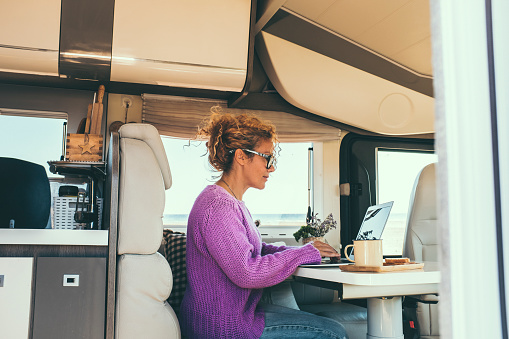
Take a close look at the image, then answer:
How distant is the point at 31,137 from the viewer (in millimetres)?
3674

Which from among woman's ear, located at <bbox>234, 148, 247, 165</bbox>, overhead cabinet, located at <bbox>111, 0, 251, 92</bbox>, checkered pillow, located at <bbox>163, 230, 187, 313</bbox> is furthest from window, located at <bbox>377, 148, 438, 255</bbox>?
woman's ear, located at <bbox>234, 148, 247, 165</bbox>

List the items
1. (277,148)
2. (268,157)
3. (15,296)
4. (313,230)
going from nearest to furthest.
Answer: (15,296), (268,157), (277,148), (313,230)

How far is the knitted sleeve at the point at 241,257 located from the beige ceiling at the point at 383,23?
2.05 m

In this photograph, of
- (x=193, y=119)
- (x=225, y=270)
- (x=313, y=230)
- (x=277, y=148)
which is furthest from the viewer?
(x=193, y=119)

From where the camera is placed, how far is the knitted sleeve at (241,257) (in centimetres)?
177

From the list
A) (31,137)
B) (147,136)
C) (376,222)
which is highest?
(31,137)

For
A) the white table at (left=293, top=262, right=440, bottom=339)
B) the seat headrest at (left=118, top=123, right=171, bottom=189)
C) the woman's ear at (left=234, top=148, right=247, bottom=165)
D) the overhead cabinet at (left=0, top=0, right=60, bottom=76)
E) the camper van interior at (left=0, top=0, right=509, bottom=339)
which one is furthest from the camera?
the overhead cabinet at (left=0, top=0, right=60, bottom=76)

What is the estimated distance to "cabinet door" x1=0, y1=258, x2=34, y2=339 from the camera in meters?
1.67

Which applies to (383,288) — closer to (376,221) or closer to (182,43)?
(376,221)

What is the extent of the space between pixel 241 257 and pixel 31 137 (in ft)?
8.31

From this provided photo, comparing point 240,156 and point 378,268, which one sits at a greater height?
point 240,156

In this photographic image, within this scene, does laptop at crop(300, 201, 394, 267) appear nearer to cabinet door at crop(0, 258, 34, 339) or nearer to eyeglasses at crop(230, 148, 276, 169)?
eyeglasses at crop(230, 148, 276, 169)

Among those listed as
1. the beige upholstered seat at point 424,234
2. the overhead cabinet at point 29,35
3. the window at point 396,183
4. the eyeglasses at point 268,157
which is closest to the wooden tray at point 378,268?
the eyeglasses at point 268,157

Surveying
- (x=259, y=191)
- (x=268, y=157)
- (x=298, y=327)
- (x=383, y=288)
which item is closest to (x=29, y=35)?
(x=268, y=157)
